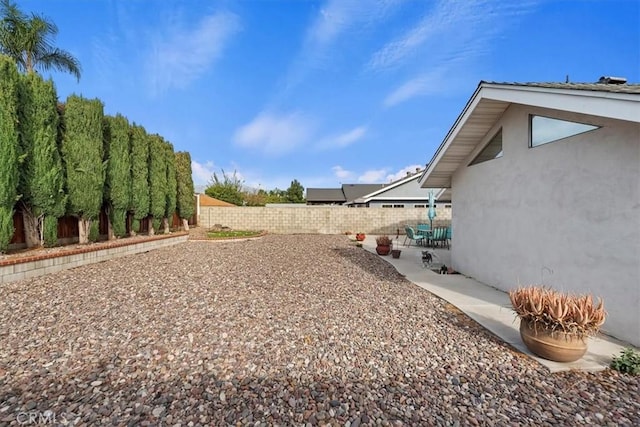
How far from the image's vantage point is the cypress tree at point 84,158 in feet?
29.6

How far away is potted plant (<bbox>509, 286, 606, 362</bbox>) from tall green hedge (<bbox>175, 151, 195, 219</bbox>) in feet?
59.5

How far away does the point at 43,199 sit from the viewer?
7.92 metres

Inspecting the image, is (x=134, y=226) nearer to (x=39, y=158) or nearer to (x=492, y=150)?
(x=39, y=158)

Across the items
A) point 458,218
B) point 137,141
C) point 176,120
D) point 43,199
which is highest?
point 176,120

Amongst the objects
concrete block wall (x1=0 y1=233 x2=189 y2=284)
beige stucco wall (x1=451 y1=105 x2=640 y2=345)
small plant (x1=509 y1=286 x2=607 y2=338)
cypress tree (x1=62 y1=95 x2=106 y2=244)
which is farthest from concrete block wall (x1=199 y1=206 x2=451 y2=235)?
small plant (x1=509 y1=286 x2=607 y2=338)

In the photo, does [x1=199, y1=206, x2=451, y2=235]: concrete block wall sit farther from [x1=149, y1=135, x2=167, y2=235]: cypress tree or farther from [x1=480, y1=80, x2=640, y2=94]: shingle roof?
[x1=480, y1=80, x2=640, y2=94]: shingle roof

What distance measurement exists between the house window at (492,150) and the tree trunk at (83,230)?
13076mm

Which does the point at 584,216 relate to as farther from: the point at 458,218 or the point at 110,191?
the point at 110,191

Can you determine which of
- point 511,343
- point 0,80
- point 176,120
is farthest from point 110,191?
point 511,343

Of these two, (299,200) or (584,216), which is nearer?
(584,216)

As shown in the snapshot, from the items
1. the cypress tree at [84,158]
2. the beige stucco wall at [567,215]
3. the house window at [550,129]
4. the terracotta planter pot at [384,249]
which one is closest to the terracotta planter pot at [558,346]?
the beige stucco wall at [567,215]

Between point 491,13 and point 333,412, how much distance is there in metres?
10.2

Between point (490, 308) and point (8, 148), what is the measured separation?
11.6 metres

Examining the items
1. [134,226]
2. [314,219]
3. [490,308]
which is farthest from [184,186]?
[490,308]
